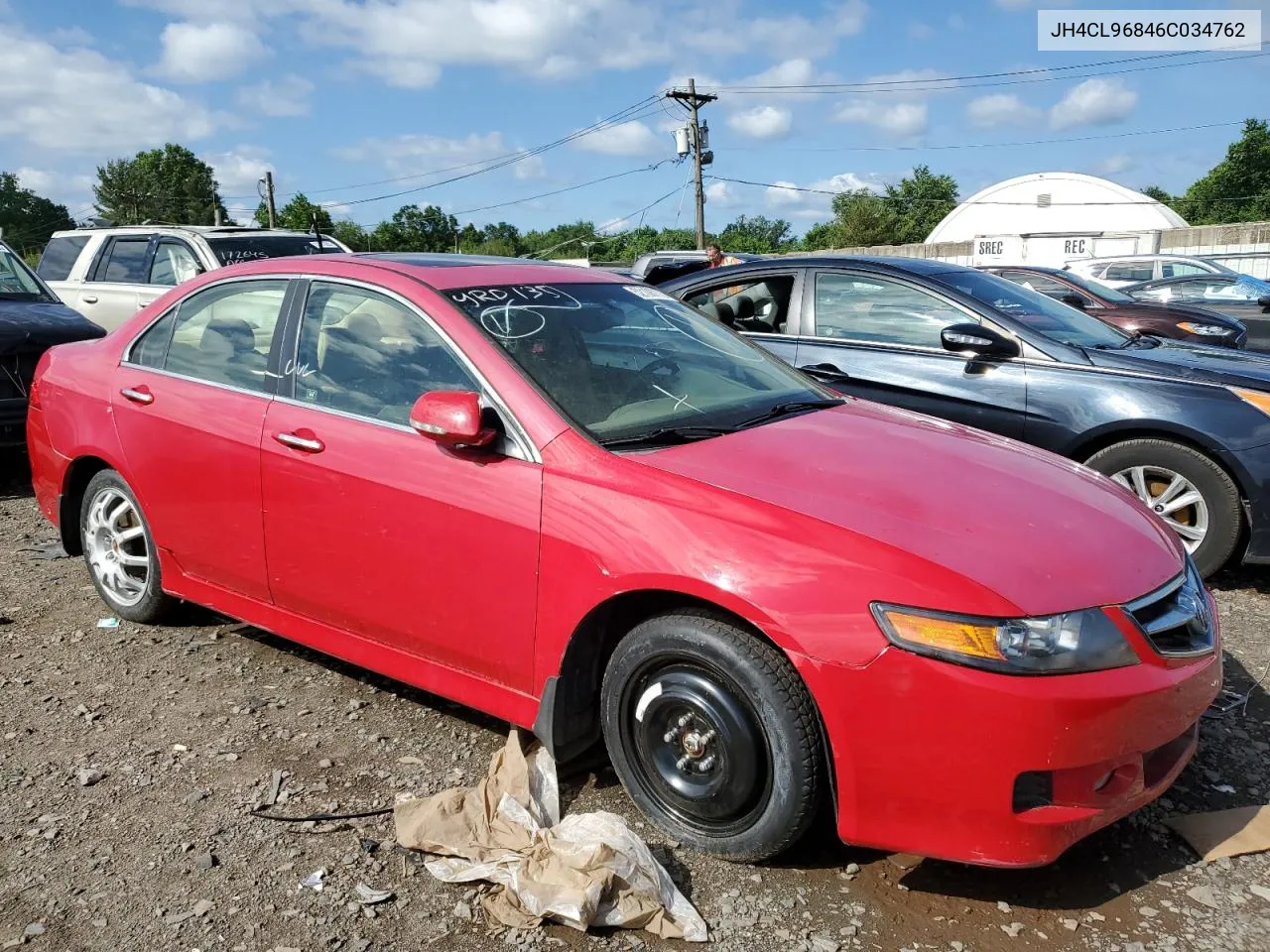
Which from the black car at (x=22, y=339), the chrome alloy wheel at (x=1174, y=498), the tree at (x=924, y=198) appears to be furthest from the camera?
the tree at (x=924, y=198)

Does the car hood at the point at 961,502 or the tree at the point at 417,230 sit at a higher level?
the tree at the point at 417,230

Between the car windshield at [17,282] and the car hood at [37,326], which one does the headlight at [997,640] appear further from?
the car windshield at [17,282]

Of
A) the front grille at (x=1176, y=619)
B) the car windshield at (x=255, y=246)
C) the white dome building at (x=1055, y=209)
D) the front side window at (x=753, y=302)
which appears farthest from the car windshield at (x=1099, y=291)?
the white dome building at (x=1055, y=209)

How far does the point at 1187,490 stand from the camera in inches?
196

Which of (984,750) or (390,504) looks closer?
(984,750)

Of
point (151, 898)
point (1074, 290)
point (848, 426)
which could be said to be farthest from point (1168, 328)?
point (151, 898)

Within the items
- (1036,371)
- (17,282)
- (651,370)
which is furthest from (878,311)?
(17,282)

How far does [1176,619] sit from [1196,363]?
313 centimetres

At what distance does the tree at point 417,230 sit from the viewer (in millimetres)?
71125

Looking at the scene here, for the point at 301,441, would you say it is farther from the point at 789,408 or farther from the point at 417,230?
the point at 417,230

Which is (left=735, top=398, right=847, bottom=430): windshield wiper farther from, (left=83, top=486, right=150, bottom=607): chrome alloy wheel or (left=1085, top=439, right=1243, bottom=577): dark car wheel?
(left=83, top=486, right=150, bottom=607): chrome alloy wheel

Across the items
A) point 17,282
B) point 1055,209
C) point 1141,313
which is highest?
point 1055,209

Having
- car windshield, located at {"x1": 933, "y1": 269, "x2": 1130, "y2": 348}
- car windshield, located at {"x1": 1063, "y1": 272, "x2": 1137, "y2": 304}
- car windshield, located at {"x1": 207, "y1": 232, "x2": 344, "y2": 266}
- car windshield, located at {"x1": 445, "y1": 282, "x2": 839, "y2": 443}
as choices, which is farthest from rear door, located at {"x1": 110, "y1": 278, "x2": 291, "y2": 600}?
car windshield, located at {"x1": 1063, "y1": 272, "x2": 1137, "y2": 304}

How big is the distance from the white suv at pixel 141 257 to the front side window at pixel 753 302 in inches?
209
